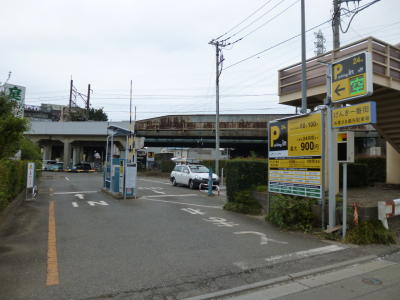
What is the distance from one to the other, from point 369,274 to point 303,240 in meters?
2.07

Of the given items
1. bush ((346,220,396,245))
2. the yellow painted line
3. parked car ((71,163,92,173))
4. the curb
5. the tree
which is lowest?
the curb

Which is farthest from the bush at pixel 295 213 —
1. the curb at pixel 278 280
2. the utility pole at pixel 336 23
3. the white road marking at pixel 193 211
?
the utility pole at pixel 336 23

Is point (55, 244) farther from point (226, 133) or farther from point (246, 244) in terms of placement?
point (226, 133)

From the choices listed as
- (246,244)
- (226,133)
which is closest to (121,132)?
(246,244)

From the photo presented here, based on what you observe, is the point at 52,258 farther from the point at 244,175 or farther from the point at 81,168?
the point at 81,168

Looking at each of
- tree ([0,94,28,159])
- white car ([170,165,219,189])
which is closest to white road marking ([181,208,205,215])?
tree ([0,94,28,159])

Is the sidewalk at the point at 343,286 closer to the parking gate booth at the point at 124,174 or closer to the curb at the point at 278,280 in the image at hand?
the curb at the point at 278,280

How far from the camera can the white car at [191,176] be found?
62.2ft

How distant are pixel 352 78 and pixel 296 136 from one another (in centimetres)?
209

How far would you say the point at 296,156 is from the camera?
828 cm

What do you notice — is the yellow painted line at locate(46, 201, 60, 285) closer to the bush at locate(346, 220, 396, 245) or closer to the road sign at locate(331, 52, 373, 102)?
the bush at locate(346, 220, 396, 245)

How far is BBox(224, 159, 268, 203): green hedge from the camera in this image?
1084 centimetres

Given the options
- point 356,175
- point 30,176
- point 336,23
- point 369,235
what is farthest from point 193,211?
point 336,23

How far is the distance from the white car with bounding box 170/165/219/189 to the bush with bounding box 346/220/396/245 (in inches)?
478
